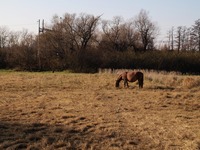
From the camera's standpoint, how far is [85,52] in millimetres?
46906

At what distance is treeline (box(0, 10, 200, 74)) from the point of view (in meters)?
44.1

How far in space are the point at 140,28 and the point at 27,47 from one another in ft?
81.1

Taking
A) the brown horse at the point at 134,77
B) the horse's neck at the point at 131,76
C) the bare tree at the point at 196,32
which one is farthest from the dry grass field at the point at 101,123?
the bare tree at the point at 196,32

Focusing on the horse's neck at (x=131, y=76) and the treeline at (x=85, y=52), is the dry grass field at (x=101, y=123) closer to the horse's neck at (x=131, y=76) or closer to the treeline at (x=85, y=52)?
the horse's neck at (x=131, y=76)

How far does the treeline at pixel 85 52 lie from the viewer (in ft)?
145

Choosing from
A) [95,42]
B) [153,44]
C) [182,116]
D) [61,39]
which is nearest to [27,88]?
[182,116]

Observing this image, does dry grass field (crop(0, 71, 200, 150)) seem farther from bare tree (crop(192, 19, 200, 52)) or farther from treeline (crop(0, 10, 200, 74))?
bare tree (crop(192, 19, 200, 52))

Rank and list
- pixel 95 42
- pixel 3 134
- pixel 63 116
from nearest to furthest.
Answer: pixel 3 134 < pixel 63 116 < pixel 95 42

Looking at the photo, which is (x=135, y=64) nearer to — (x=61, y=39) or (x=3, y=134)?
(x=61, y=39)

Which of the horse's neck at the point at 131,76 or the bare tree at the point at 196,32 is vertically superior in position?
the bare tree at the point at 196,32

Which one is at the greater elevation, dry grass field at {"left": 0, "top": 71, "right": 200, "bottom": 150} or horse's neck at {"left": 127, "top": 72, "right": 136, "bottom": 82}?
horse's neck at {"left": 127, "top": 72, "right": 136, "bottom": 82}

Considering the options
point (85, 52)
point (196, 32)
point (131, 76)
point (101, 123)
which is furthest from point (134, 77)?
point (196, 32)

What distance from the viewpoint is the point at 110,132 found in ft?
26.4

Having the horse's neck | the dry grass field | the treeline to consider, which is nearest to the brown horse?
the horse's neck
